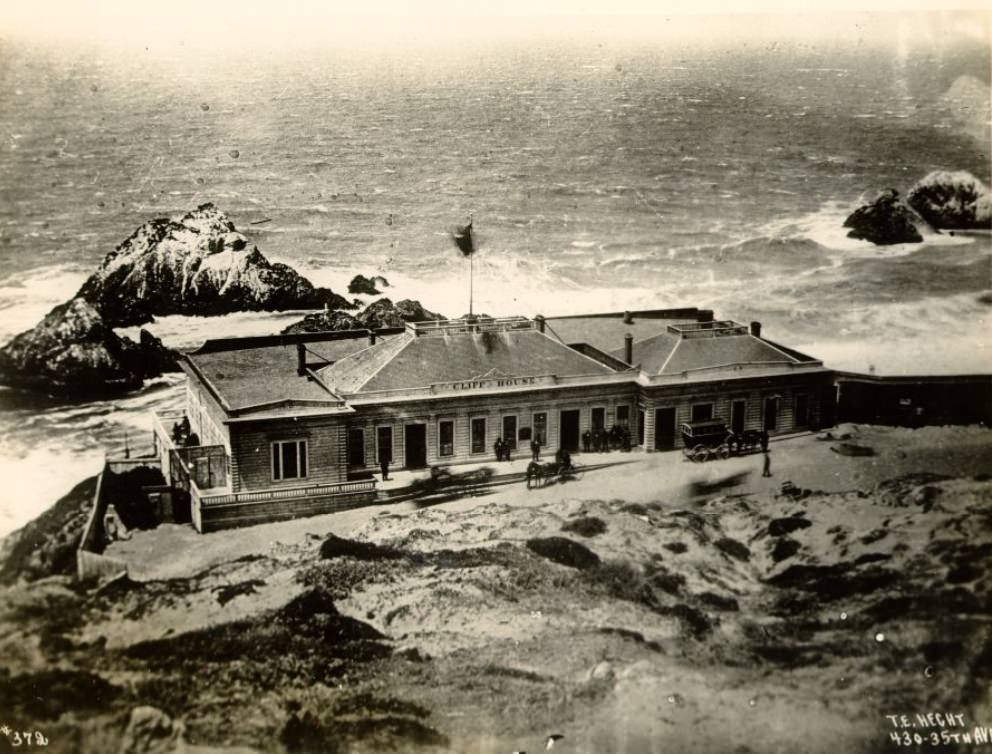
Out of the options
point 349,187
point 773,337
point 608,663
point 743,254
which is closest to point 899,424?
point 773,337

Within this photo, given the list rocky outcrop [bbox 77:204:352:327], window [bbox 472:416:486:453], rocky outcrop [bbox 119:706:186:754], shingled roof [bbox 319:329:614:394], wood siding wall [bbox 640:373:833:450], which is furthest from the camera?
wood siding wall [bbox 640:373:833:450]

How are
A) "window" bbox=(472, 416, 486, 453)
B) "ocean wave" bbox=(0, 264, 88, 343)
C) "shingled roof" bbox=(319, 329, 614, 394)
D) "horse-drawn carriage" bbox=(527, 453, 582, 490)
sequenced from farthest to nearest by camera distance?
"window" bbox=(472, 416, 486, 453) → "horse-drawn carriage" bbox=(527, 453, 582, 490) → "shingled roof" bbox=(319, 329, 614, 394) → "ocean wave" bbox=(0, 264, 88, 343)

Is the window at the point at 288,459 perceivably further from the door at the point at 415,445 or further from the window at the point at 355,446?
the door at the point at 415,445

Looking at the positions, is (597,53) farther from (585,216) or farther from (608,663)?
(608,663)

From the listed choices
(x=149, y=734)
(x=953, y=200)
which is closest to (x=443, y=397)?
(x=149, y=734)

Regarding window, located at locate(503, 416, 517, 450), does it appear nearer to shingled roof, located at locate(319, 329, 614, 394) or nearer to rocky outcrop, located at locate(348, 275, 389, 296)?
shingled roof, located at locate(319, 329, 614, 394)

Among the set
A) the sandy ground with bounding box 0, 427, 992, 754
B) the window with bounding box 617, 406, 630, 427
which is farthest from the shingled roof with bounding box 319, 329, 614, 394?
the sandy ground with bounding box 0, 427, 992, 754
